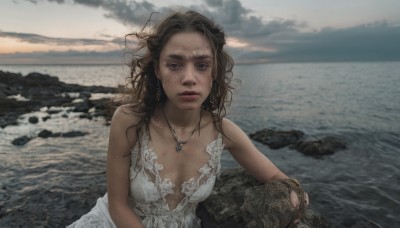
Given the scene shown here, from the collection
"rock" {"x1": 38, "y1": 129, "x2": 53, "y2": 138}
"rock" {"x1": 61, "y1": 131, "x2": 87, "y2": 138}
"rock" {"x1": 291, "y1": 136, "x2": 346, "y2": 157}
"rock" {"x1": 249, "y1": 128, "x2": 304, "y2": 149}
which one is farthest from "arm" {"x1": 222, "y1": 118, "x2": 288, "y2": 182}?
"rock" {"x1": 38, "y1": 129, "x2": 53, "y2": 138}

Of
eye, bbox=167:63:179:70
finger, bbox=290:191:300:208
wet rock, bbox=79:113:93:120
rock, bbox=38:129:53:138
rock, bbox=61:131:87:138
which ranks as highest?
eye, bbox=167:63:179:70

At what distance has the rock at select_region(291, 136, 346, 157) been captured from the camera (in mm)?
14625

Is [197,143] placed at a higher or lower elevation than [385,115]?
higher

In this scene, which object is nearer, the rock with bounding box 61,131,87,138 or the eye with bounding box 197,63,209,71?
the eye with bounding box 197,63,209,71

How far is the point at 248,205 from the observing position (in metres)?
3.71

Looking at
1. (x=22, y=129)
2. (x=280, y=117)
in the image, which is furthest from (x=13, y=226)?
(x=280, y=117)

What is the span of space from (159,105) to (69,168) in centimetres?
917

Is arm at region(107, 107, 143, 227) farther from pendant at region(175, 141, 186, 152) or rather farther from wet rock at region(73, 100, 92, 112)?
wet rock at region(73, 100, 92, 112)

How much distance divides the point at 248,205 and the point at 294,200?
0.51m

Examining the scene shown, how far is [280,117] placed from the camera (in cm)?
2734

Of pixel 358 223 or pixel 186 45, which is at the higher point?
pixel 186 45

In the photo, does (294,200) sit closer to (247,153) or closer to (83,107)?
(247,153)

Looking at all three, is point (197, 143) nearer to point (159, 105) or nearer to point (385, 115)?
point (159, 105)

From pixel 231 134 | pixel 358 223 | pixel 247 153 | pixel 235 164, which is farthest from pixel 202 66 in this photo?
pixel 235 164
